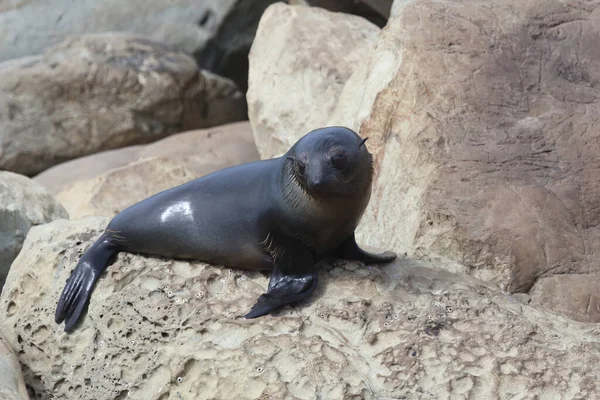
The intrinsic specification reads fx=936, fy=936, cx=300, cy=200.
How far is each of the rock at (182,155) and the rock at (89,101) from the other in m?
0.60

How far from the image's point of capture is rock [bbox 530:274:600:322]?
4723 millimetres

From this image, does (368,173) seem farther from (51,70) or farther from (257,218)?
(51,70)

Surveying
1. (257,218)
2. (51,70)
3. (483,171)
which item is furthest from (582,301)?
(51,70)

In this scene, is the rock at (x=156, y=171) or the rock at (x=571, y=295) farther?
the rock at (x=156, y=171)

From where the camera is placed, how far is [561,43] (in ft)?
19.6

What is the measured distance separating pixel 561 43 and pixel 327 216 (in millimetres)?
2514

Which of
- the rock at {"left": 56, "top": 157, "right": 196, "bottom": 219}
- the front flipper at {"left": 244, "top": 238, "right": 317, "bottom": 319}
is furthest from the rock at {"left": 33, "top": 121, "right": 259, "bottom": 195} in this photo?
the front flipper at {"left": 244, "top": 238, "right": 317, "bottom": 319}

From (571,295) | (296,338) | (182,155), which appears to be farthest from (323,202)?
(182,155)

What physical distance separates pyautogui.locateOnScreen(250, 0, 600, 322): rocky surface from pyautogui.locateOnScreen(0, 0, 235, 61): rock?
491cm

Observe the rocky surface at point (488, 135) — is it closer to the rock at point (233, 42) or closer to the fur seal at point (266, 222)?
the fur seal at point (266, 222)

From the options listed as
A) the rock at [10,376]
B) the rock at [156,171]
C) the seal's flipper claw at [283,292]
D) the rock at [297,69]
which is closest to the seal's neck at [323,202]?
the seal's flipper claw at [283,292]

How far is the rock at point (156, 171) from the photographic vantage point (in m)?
7.53

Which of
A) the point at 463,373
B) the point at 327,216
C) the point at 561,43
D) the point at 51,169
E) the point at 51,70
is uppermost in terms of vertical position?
the point at 561,43

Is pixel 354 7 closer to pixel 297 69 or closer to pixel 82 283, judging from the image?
pixel 297 69
